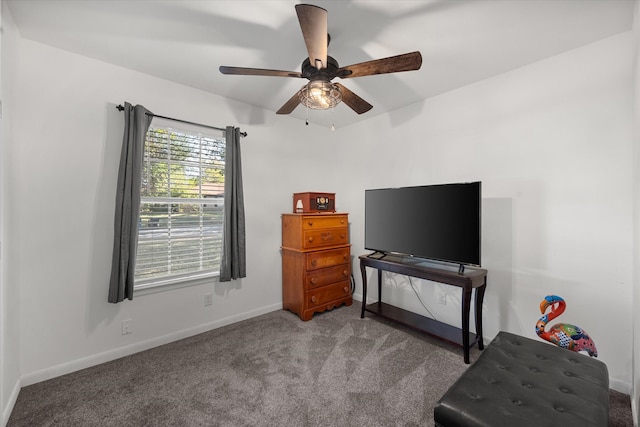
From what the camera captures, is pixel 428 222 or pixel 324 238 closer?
pixel 428 222

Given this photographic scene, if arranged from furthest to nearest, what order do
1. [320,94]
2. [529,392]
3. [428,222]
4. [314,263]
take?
[314,263] → [428,222] → [320,94] → [529,392]

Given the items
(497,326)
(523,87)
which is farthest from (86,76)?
(497,326)

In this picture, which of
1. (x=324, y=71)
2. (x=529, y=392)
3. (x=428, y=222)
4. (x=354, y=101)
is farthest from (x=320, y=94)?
(x=529, y=392)

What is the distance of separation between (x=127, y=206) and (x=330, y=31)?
207 centimetres

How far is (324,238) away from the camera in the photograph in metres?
3.24

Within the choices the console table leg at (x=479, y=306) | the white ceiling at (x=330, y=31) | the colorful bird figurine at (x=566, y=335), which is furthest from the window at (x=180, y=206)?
the colorful bird figurine at (x=566, y=335)

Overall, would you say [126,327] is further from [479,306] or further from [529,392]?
[479,306]

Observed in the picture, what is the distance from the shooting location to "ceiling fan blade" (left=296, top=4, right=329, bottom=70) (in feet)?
4.08

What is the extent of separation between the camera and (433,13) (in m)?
1.69

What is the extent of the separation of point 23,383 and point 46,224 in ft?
3.73

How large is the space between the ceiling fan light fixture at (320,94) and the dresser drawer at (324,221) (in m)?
1.42

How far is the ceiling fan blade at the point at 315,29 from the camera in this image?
124cm

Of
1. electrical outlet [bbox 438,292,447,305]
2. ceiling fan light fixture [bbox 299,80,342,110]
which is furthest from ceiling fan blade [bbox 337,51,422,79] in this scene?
electrical outlet [bbox 438,292,447,305]

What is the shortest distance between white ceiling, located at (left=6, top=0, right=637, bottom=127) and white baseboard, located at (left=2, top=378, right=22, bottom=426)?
229cm
